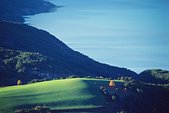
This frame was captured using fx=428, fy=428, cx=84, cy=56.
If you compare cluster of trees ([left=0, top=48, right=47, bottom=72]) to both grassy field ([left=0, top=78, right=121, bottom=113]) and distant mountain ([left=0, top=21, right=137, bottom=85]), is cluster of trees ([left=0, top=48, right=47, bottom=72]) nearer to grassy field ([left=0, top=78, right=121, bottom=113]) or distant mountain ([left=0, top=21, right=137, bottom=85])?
distant mountain ([left=0, top=21, right=137, bottom=85])

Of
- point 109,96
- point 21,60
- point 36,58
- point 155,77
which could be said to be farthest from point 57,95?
point 36,58

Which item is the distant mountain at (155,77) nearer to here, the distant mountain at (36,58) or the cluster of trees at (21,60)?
the distant mountain at (36,58)

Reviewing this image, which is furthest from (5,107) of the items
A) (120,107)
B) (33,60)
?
(33,60)

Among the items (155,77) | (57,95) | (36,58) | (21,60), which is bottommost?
(57,95)

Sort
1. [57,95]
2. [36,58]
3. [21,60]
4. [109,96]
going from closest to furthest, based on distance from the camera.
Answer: [57,95], [109,96], [21,60], [36,58]

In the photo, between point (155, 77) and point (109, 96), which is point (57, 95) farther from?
point (155, 77)
